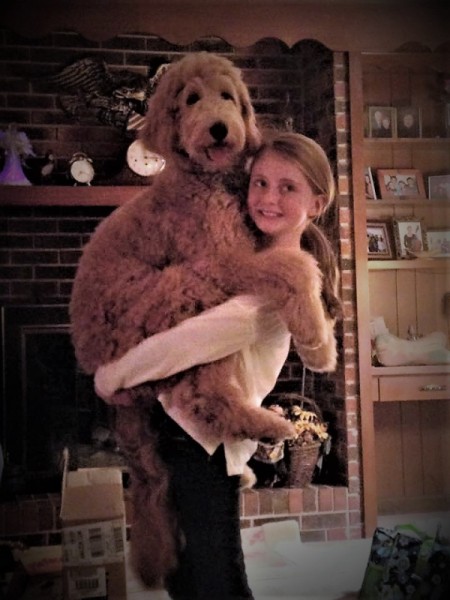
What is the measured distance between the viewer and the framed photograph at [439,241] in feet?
8.22

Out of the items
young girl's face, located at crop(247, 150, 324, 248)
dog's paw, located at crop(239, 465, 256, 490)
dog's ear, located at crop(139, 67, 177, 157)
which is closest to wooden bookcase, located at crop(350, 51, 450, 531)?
young girl's face, located at crop(247, 150, 324, 248)

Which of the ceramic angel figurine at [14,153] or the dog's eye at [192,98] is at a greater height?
the dog's eye at [192,98]

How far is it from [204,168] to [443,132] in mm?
782

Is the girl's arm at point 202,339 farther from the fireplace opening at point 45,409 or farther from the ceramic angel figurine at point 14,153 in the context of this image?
the ceramic angel figurine at point 14,153

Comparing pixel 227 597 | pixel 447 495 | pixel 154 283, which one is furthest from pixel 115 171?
pixel 447 495

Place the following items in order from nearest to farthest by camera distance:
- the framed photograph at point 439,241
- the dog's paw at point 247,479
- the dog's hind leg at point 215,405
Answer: the dog's hind leg at point 215,405 < the dog's paw at point 247,479 < the framed photograph at point 439,241

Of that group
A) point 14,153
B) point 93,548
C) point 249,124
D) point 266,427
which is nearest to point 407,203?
point 249,124

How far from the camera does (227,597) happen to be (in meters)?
2.26

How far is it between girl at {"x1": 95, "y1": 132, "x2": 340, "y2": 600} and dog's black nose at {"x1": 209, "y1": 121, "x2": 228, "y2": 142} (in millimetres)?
125

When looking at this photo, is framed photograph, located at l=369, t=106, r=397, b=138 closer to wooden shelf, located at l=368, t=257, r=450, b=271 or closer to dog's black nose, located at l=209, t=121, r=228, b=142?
wooden shelf, located at l=368, t=257, r=450, b=271

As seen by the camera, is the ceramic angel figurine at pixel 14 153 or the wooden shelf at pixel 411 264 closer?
the ceramic angel figurine at pixel 14 153

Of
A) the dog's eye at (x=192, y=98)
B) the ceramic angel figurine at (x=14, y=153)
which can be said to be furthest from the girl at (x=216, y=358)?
the ceramic angel figurine at (x=14, y=153)

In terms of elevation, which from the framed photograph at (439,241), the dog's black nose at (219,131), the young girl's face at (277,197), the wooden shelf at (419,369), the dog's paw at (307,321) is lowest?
the wooden shelf at (419,369)

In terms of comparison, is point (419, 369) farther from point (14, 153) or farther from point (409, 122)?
point (14, 153)
